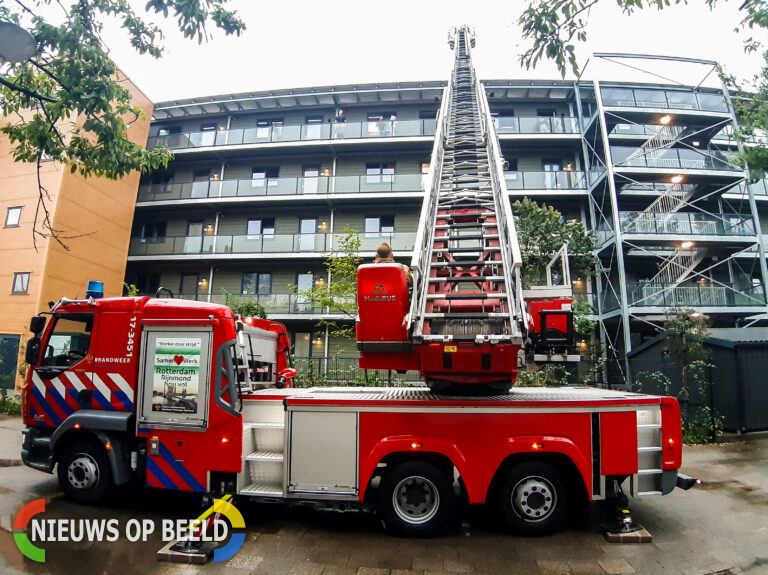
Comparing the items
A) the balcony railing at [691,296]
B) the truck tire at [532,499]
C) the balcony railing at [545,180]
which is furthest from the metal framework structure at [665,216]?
the truck tire at [532,499]

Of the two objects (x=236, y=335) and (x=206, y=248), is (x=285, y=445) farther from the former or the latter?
(x=206, y=248)

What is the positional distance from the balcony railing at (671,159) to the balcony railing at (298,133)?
893 centimetres

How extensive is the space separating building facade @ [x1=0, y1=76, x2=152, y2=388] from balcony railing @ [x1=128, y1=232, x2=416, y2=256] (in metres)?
1.94

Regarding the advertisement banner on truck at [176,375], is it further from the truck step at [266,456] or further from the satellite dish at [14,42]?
the satellite dish at [14,42]

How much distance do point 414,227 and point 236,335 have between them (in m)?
15.6

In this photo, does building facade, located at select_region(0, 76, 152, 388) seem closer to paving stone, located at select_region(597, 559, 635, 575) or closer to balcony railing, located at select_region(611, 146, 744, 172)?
paving stone, located at select_region(597, 559, 635, 575)

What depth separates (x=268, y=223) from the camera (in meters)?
21.4

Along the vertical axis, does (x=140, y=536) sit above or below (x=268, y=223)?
below

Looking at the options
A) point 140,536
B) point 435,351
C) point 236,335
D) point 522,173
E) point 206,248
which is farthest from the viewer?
point 206,248

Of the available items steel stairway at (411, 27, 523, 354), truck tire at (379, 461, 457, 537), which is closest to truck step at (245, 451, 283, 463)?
truck tire at (379, 461, 457, 537)

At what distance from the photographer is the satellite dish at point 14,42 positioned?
4340mm

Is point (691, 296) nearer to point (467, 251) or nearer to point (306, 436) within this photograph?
point (467, 251)

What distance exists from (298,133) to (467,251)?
18285 millimetres

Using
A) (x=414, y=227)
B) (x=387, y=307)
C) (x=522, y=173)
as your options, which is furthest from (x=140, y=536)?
(x=522, y=173)
